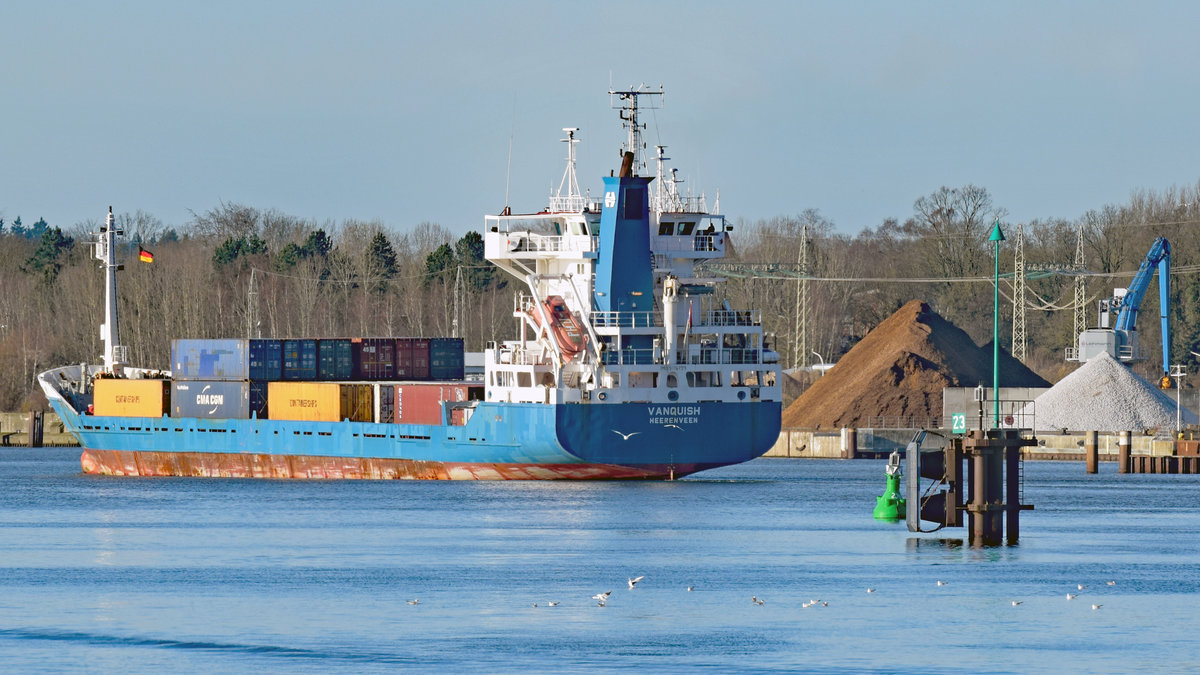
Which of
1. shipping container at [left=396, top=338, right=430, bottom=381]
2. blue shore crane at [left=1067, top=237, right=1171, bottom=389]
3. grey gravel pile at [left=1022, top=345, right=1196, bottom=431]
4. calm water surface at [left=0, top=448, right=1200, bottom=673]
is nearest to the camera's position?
calm water surface at [left=0, top=448, right=1200, bottom=673]

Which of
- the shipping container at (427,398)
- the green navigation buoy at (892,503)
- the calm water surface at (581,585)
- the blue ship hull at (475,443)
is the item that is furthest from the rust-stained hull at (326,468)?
the green navigation buoy at (892,503)

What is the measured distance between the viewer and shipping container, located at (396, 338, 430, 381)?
7081cm

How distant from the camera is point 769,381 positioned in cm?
6875

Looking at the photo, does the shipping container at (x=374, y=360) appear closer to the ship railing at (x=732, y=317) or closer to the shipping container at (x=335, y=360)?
the shipping container at (x=335, y=360)

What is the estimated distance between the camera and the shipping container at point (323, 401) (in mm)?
67750

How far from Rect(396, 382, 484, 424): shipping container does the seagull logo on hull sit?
8.14 metres

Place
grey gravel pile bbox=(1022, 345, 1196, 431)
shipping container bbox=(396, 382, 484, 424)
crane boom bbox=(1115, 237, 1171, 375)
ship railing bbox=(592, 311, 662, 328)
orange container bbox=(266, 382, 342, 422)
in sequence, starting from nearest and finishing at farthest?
ship railing bbox=(592, 311, 662, 328), shipping container bbox=(396, 382, 484, 424), orange container bbox=(266, 382, 342, 422), grey gravel pile bbox=(1022, 345, 1196, 431), crane boom bbox=(1115, 237, 1171, 375)

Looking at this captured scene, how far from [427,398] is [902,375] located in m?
38.8

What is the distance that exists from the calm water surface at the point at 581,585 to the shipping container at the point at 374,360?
38.4 feet

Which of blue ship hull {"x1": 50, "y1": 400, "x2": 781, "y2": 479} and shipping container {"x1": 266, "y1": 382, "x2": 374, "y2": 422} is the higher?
shipping container {"x1": 266, "y1": 382, "x2": 374, "y2": 422}

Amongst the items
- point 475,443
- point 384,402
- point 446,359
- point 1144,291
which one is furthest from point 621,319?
point 1144,291

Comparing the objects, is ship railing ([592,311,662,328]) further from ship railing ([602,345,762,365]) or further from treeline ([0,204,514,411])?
treeline ([0,204,514,411])

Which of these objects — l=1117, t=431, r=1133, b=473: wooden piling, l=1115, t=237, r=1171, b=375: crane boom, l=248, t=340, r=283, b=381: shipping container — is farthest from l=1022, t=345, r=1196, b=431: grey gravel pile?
l=248, t=340, r=283, b=381: shipping container

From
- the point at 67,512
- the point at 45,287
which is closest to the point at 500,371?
the point at 67,512
